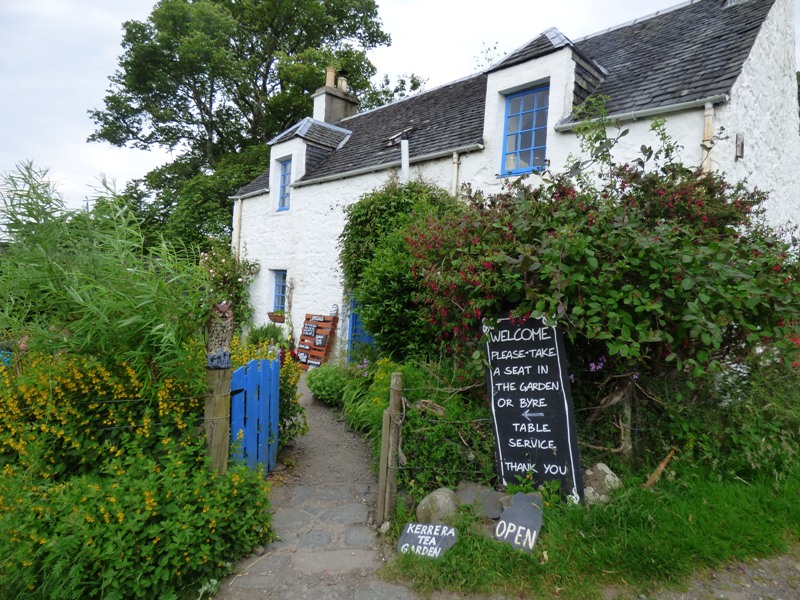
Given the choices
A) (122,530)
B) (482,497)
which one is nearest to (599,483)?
(482,497)

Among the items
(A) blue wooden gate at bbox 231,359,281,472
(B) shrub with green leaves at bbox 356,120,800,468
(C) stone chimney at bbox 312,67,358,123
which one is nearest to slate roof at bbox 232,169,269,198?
(C) stone chimney at bbox 312,67,358,123

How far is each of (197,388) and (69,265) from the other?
1225 mm

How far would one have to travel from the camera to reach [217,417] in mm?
3531

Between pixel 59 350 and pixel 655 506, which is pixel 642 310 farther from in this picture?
pixel 59 350

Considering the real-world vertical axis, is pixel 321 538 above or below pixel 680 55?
below

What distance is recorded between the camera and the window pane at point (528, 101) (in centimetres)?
757

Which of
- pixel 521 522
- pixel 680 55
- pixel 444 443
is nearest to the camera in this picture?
pixel 521 522

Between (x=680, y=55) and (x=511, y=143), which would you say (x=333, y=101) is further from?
(x=680, y=55)

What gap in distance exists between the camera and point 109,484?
10.00ft

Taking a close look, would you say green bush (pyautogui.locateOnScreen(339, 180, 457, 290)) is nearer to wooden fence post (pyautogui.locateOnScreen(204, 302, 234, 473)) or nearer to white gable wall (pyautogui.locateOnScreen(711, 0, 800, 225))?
white gable wall (pyautogui.locateOnScreen(711, 0, 800, 225))

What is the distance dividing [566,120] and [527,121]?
2.91 feet

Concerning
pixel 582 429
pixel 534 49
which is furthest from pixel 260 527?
pixel 534 49

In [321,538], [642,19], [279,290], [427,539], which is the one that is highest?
[642,19]

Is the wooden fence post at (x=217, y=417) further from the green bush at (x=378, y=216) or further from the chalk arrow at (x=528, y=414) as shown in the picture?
the green bush at (x=378, y=216)
